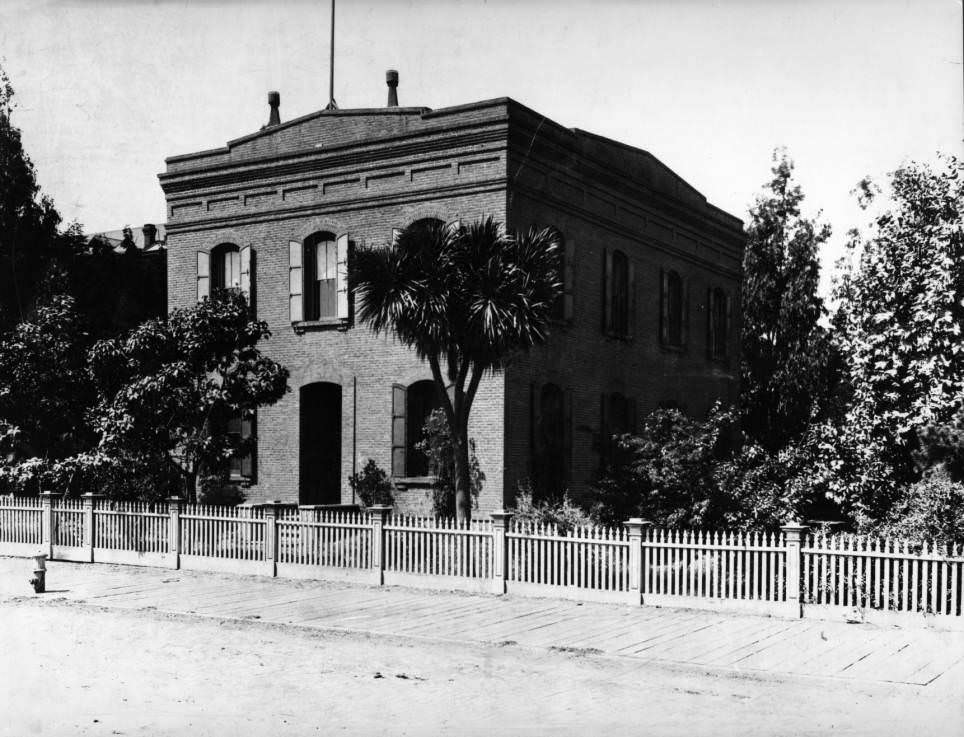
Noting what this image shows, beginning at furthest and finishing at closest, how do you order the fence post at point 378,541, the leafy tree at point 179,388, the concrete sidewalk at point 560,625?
the leafy tree at point 179,388
the fence post at point 378,541
the concrete sidewalk at point 560,625

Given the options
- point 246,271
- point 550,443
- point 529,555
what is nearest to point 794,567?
point 529,555

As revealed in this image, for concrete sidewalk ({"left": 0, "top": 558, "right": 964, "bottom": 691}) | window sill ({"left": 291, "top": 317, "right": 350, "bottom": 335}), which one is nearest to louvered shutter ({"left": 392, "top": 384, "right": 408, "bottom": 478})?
window sill ({"left": 291, "top": 317, "right": 350, "bottom": 335})

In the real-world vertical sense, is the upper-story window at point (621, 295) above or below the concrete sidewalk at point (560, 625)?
above

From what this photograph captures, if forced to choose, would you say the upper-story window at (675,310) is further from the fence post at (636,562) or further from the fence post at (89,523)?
the fence post at (89,523)

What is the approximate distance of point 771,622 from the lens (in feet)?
39.4

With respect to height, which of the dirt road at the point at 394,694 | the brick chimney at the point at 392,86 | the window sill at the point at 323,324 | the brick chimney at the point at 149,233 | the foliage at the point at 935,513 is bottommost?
Answer: the dirt road at the point at 394,694

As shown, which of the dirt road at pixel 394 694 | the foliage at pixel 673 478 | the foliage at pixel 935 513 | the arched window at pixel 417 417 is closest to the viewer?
the dirt road at pixel 394 694

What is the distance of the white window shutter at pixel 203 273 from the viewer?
25.0 meters

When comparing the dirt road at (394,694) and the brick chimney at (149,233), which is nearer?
the dirt road at (394,694)

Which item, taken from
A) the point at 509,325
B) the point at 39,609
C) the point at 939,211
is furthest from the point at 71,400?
the point at 939,211

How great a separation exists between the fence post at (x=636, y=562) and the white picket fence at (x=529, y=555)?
0.05ft

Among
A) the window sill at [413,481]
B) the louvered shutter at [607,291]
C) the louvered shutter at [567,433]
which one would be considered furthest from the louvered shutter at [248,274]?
the louvered shutter at [607,291]

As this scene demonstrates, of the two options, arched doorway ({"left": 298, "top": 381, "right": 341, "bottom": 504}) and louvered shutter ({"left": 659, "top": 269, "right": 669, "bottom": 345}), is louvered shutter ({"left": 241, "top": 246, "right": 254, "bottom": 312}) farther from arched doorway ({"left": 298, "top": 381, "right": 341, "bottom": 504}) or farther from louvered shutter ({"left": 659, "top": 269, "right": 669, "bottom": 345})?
louvered shutter ({"left": 659, "top": 269, "right": 669, "bottom": 345})

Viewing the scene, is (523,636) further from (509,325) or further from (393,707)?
(509,325)
